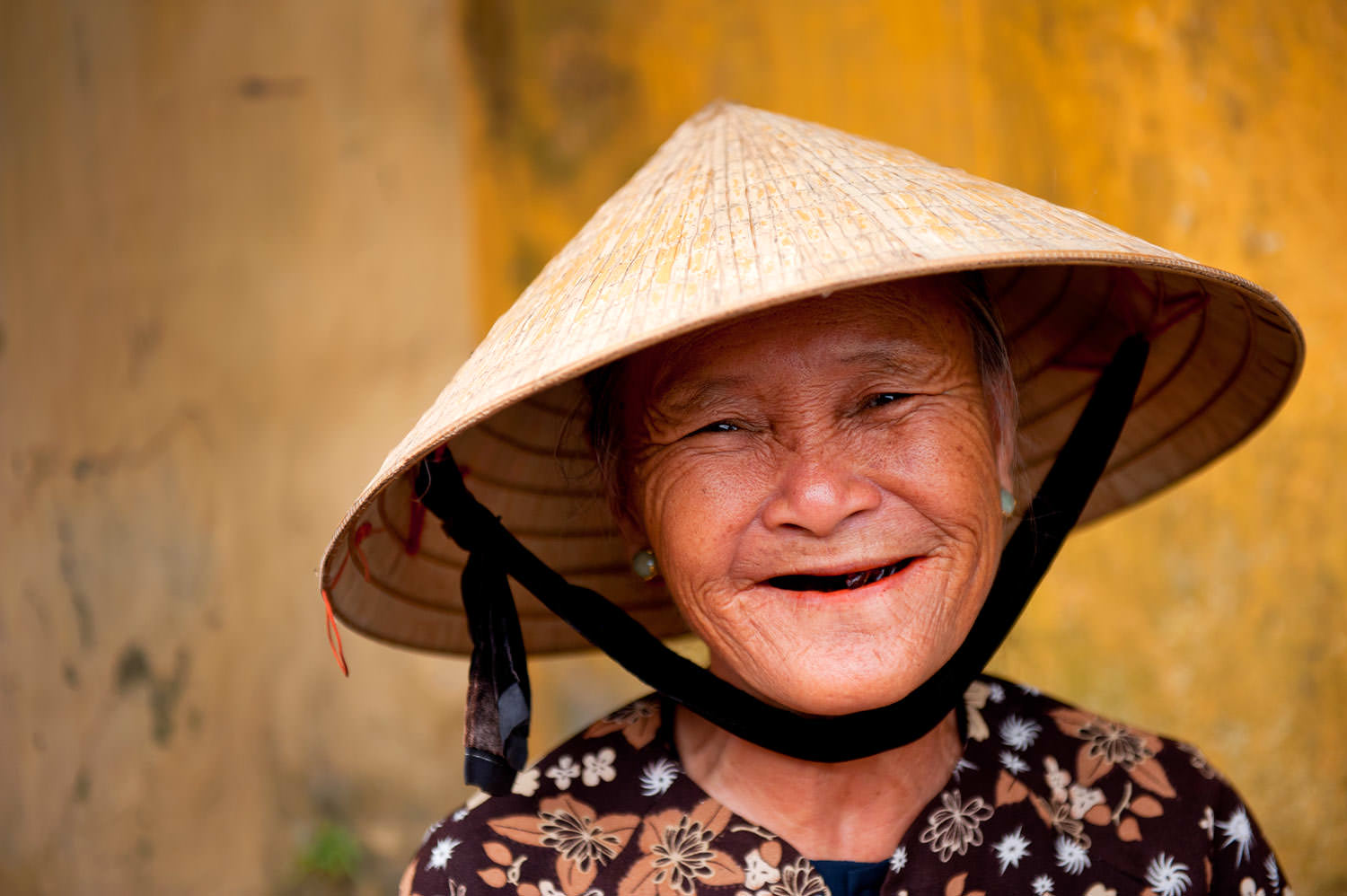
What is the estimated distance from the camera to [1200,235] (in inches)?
105

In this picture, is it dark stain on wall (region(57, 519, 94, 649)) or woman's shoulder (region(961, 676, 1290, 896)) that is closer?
woman's shoulder (region(961, 676, 1290, 896))

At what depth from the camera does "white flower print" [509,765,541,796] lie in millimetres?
1527

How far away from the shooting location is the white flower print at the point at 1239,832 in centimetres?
160

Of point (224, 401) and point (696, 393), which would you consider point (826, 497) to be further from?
point (224, 401)

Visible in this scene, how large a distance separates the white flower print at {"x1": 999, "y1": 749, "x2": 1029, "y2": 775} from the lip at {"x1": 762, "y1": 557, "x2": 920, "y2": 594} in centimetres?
43

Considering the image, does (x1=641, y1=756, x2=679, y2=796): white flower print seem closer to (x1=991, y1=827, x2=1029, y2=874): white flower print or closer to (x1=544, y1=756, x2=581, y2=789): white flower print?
(x1=544, y1=756, x2=581, y2=789): white flower print

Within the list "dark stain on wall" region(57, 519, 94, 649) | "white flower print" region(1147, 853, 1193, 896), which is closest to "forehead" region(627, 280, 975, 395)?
"white flower print" region(1147, 853, 1193, 896)

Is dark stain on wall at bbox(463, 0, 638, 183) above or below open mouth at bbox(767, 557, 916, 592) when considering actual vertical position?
above

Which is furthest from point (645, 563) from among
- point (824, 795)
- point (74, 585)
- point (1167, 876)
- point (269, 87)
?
point (74, 585)

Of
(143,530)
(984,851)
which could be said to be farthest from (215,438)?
(984,851)

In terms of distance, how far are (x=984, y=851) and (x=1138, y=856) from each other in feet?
0.77

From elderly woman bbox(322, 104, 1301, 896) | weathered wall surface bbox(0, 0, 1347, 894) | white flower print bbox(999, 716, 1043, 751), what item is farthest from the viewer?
weathered wall surface bbox(0, 0, 1347, 894)

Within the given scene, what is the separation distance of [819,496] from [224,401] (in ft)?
7.36

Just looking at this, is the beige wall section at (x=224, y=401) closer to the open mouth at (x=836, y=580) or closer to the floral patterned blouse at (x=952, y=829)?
the floral patterned blouse at (x=952, y=829)
